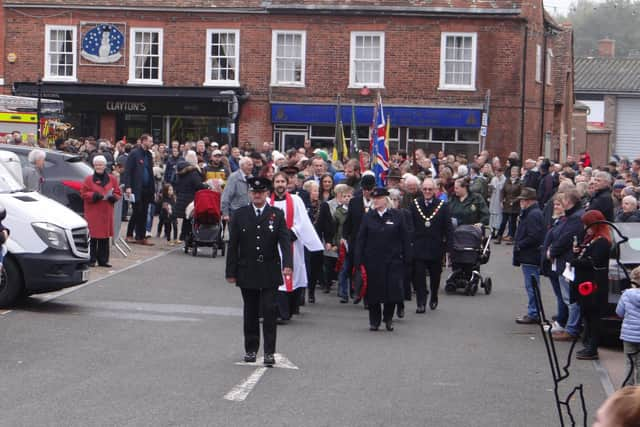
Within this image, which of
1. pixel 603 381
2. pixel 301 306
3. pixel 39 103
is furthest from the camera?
pixel 39 103

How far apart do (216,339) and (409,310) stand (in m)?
4.40

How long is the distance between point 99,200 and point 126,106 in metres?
23.3

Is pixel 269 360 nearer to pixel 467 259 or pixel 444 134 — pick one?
pixel 467 259

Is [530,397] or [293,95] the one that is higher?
[293,95]

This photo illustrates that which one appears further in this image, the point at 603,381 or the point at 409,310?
the point at 409,310

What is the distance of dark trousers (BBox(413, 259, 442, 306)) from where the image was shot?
16203 mm

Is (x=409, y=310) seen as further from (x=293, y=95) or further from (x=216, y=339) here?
(x=293, y=95)

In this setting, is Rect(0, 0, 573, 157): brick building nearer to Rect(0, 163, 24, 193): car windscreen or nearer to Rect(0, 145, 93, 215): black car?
Rect(0, 145, 93, 215): black car

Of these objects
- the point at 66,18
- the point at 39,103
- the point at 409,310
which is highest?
the point at 66,18

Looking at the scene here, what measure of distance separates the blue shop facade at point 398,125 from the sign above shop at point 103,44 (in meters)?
5.95

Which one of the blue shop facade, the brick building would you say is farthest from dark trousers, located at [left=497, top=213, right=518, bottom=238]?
the brick building

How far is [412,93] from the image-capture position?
40.2 m

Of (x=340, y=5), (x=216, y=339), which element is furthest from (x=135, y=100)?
(x=216, y=339)

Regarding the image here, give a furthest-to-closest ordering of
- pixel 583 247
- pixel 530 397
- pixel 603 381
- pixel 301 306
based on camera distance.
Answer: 1. pixel 301 306
2. pixel 583 247
3. pixel 603 381
4. pixel 530 397
